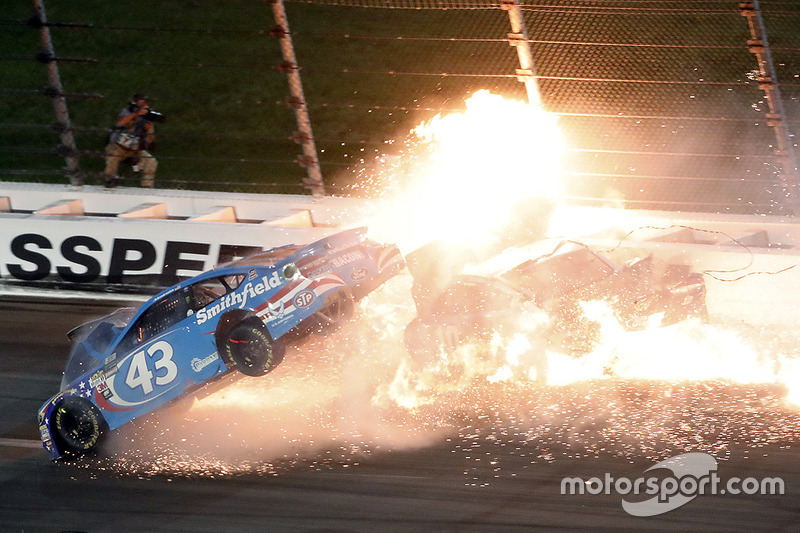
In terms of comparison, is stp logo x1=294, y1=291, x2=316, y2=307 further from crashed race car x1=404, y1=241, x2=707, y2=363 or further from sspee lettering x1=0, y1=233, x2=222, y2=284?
sspee lettering x1=0, y1=233, x2=222, y2=284

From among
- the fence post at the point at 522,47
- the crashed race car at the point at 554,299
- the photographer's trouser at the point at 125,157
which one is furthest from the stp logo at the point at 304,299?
the photographer's trouser at the point at 125,157

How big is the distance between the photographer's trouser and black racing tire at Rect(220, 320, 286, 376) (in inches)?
190

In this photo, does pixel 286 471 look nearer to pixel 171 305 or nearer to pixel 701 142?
pixel 171 305

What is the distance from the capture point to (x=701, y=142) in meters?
10.3

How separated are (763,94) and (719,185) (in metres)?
0.92

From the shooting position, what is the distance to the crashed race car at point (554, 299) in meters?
7.28

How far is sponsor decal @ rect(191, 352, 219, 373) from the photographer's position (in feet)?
23.6

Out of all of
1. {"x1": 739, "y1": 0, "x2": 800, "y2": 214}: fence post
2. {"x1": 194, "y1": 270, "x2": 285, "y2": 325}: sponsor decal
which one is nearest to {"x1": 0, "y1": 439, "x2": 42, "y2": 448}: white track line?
{"x1": 194, "y1": 270, "x2": 285, "y2": 325}: sponsor decal

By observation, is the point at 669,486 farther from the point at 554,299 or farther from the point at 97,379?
the point at 97,379

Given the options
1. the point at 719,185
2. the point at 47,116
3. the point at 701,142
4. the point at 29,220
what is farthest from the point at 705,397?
the point at 47,116

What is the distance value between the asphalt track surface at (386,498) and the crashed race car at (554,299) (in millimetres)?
1020

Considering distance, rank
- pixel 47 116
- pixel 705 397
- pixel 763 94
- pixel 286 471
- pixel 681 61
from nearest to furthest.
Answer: pixel 286 471
pixel 705 397
pixel 763 94
pixel 681 61
pixel 47 116

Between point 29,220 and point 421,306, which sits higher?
point 29,220

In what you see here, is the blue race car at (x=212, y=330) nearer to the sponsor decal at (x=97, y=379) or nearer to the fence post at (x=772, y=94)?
the sponsor decal at (x=97, y=379)
